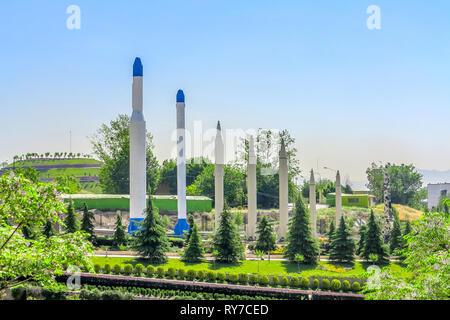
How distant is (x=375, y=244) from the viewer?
3484 cm

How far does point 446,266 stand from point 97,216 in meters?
51.0

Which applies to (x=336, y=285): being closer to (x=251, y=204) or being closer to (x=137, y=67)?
(x=251, y=204)

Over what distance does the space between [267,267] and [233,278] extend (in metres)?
4.02

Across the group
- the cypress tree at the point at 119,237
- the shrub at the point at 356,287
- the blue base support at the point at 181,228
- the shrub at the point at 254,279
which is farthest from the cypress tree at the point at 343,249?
the cypress tree at the point at 119,237

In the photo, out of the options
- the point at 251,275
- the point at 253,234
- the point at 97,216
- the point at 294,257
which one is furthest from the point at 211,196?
the point at 251,275

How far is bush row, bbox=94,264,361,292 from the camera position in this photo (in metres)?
28.0

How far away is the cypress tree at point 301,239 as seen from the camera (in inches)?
1351

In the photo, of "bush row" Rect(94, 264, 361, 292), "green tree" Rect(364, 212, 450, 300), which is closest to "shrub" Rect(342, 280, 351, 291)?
"bush row" Rect(94, 264, 361, 292)

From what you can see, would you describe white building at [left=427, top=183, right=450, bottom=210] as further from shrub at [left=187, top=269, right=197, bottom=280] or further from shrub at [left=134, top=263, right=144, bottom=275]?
shrub at [left=134, top=263, right=144, bottom=275]

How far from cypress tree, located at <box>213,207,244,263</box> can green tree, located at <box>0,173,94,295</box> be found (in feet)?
70.4
